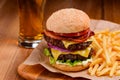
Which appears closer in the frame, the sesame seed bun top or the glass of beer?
the sesame seed bun top

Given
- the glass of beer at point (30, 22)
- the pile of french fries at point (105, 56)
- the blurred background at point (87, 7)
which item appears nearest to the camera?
the pile of french fries at point (105, 56)

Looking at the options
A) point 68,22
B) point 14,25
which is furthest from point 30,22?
point 68,22

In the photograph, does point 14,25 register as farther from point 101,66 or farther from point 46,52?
point 101,66

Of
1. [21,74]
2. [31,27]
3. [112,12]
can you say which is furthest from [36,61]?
[112,12]

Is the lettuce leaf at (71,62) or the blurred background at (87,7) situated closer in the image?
the lettuce leaf at (71,62)

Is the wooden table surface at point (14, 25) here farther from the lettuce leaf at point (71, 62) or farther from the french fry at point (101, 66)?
the french fry at point (101, 66)

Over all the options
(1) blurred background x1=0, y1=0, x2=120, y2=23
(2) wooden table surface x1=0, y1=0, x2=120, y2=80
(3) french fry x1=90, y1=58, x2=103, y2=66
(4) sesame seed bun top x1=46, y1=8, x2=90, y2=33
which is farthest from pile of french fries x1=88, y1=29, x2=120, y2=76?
(1) blurred background x1=0, y1=0, x2=120, y2=23

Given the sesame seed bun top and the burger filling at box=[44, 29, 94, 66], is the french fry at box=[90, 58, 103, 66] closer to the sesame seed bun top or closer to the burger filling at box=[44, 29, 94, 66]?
the burger filling at box=[44, 29, 94, 66]

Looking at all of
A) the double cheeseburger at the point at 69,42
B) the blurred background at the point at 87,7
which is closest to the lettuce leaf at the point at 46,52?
the double cheeseburger at the point at 69,42
